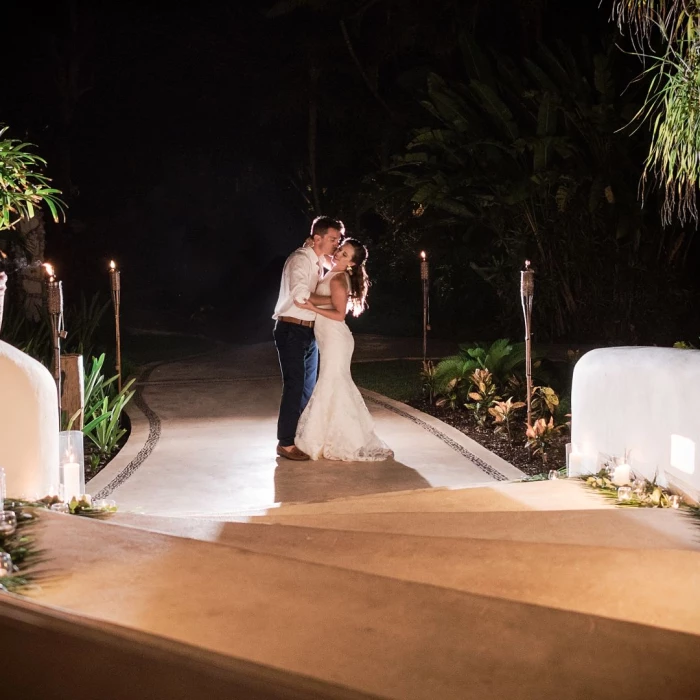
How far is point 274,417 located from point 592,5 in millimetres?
11862

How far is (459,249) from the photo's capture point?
1703cm

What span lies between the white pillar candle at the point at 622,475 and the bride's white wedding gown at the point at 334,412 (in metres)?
2.25

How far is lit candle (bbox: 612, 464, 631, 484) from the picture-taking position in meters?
5.08

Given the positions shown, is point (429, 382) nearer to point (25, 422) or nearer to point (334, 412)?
point (334, 412)

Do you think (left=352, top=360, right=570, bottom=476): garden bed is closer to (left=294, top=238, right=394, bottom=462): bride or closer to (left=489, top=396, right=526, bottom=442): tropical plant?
(left=489, top=396, right=526, bottom=442): tropical plant

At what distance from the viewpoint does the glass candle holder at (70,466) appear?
5125 mm

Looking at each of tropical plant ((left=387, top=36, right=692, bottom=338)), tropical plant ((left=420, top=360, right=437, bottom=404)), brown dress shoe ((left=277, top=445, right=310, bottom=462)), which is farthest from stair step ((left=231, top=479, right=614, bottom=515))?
tropical plant ((left=387, top=36, right=692, bottom=338))

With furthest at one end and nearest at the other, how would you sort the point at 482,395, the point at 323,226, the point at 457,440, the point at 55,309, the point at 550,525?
the point at 482,395 → the point at 457,440 → the point at 323,226 → the point at 55,309 → the point at 550,525

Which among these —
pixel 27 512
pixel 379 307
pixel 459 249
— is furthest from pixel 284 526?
pixel 379 307

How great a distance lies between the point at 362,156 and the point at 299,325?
50.1 feet

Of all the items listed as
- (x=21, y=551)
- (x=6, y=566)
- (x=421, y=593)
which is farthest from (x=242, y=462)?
(x=421, y=593)

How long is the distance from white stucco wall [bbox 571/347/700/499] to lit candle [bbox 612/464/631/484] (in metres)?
0.09

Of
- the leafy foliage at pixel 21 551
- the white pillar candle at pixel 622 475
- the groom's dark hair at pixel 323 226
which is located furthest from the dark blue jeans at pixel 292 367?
the leafy foliage at pixel 21 551

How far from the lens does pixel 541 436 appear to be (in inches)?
285
